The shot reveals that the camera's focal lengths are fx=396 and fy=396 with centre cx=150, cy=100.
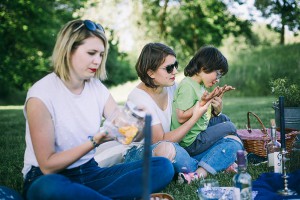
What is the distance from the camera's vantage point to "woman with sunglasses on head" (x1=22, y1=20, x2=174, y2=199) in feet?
7.52

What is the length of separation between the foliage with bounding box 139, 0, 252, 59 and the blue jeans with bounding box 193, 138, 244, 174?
15083 millimetres

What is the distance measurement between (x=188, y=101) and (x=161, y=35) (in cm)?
1692

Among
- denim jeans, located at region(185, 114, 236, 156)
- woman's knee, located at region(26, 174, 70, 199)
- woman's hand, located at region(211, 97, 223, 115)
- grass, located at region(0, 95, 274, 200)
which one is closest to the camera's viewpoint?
woman's knee, located at region(26, 174, 70, 199)

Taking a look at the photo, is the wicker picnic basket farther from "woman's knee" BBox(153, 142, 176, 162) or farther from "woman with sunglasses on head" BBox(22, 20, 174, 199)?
"woman with sunglasses on head" BBox(22, 20, 174, 199)

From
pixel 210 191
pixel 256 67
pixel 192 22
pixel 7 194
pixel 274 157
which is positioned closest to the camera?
pixel 7 194

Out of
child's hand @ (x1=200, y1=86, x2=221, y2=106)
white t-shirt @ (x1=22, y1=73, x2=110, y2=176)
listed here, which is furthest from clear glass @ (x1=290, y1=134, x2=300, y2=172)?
white t-shirt @ (x1=22, y1=73, x2=110, y2=176)

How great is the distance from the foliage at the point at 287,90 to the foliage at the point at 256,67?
8.34 metres

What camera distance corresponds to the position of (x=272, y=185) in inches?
119

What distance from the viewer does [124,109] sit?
208 cm

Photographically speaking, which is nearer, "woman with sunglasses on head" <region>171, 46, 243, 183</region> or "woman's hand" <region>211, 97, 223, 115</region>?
"woman with sunglasses on head" <region>171, 46, 243, 183</region>

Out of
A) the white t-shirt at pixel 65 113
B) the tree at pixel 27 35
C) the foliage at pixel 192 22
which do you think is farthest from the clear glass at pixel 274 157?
the foliage at pixel 192 22

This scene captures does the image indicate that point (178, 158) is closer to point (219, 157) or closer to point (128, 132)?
point (219, 157)

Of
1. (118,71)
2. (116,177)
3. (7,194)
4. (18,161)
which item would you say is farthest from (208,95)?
(118,71)

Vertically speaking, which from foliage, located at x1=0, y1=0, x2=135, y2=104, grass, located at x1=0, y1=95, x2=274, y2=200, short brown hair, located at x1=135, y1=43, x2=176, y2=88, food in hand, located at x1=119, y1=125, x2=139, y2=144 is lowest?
grass, located at x1=0, y1=95, x2=274, y2=200
